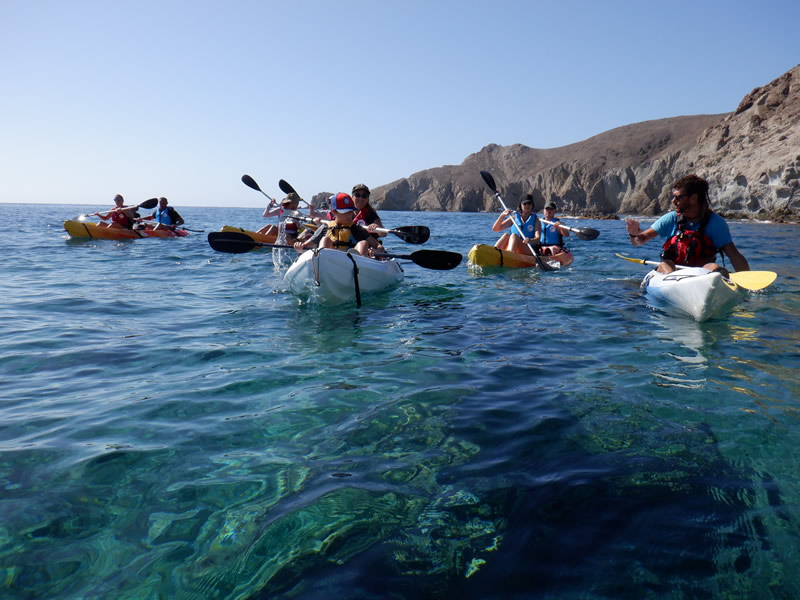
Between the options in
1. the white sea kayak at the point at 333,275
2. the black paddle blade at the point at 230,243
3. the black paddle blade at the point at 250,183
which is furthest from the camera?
the black paddle blade at the point at 250,183

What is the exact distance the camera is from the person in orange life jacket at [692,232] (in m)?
6.87

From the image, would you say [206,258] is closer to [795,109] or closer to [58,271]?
[58,271]

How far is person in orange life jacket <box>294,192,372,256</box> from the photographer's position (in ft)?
27.7

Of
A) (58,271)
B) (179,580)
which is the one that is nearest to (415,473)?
(179,580)

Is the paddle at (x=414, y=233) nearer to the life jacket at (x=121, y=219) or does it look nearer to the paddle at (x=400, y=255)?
the paddle at (x=400, y=255)

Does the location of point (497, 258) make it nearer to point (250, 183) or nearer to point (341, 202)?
point (341, 202)

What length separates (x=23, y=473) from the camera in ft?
9.70

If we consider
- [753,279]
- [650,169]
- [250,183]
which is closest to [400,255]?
[753,279]

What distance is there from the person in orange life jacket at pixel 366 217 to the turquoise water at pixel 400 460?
297cm

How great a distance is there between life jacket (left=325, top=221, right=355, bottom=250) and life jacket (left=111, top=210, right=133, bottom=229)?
14476 mm

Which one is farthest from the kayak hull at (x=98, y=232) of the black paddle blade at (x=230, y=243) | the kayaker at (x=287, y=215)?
the black paddle blade at (x=230, y=243)

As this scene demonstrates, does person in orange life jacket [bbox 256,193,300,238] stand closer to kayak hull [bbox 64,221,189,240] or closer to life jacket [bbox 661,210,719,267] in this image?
kayak hull [bbox 64,221,189,240]

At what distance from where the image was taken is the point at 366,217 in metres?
10.1

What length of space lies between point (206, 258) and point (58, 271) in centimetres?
410
